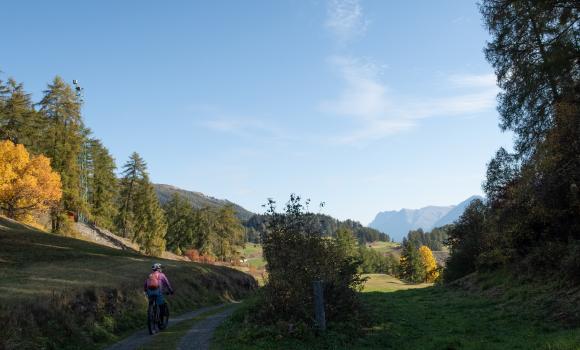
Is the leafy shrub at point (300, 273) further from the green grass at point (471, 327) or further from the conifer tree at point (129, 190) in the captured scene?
the conifer tree at point (129, 190)

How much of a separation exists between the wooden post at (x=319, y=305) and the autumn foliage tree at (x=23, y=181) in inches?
1590

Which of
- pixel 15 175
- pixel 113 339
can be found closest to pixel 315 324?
pixel 113 339

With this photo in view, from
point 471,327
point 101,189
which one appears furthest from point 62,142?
point 471,327

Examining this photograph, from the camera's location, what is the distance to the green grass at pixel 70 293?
1293cm

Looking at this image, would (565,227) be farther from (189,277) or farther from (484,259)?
(189,277)

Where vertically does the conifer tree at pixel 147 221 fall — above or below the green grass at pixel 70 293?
above

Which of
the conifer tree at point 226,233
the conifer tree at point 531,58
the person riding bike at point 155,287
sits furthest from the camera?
the conifer tree at point 226,233

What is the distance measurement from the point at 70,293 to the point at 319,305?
983 cm

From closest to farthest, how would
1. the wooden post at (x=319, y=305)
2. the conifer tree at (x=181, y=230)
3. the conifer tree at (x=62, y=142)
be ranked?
1. the wooden post at (x=319, y=305)
2. the conifer tree at (x=62, y=142)
3. the conifer tree at (x=181, y=230)

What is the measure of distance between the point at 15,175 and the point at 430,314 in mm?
42294

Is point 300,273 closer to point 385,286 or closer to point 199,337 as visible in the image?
point 199,337

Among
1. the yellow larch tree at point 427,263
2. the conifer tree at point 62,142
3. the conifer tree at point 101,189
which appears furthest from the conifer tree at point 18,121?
the yellow larch tree at point 427,263

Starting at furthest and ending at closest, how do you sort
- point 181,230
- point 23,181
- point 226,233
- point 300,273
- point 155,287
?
point 181,230, point 226,233, point 23,181, point 155,287, point 300,273

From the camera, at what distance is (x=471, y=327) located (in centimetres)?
1521
